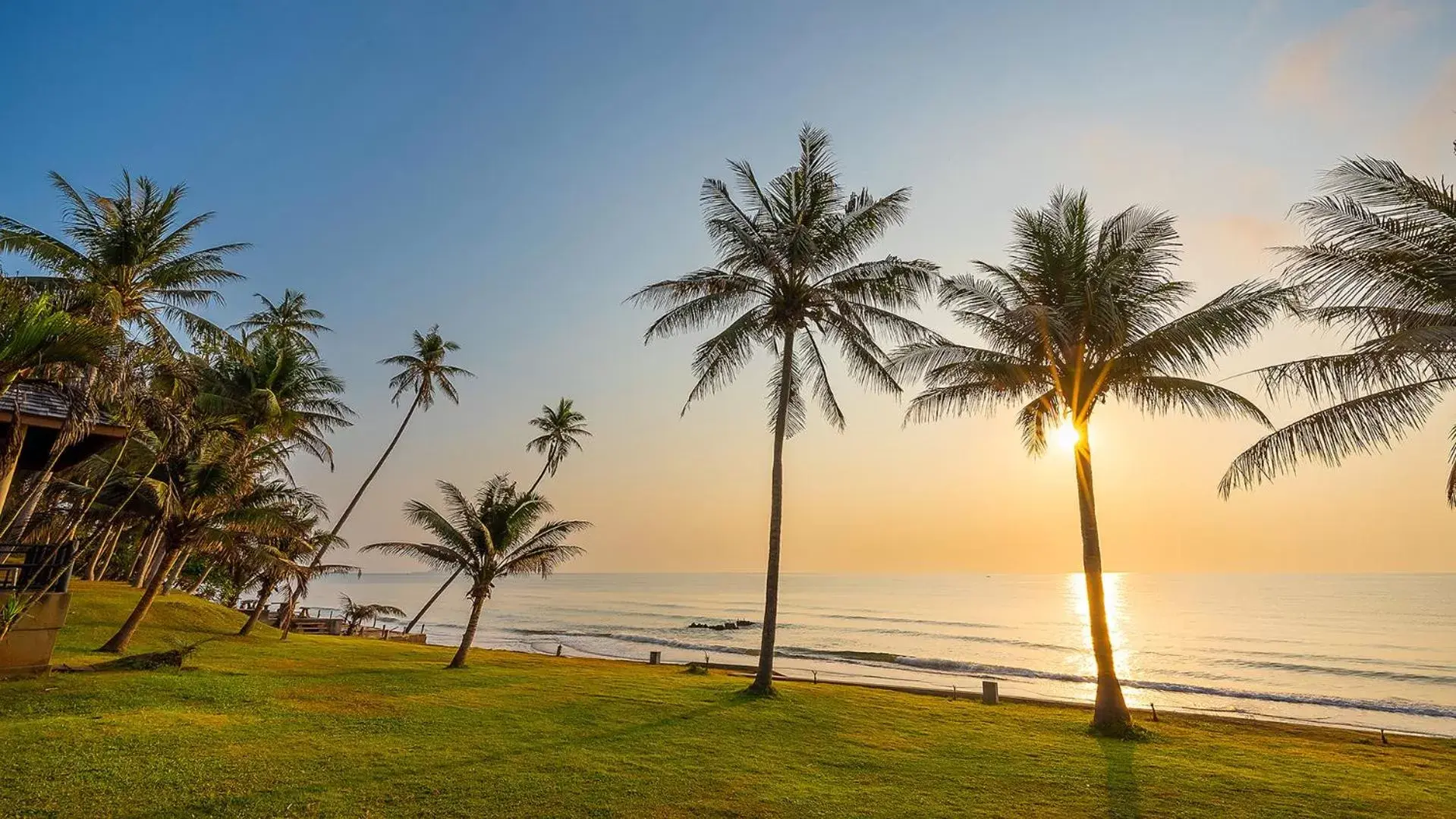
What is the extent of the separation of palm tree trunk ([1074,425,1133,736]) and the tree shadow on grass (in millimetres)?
443

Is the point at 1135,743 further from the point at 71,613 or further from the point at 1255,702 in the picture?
the point at 71,613

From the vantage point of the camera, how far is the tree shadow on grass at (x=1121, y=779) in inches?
298

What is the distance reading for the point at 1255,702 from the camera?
26.8 m

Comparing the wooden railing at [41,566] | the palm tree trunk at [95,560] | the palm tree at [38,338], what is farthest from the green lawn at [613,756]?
the palm tree trunk at [95,560]

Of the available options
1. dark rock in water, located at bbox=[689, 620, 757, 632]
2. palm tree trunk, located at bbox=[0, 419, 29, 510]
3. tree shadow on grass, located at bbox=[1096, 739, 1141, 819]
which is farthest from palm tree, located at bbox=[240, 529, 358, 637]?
dark rock in water, located at bbox=[689, 620, 757, 632]

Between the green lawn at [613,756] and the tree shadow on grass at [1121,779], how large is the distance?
2.1 inches

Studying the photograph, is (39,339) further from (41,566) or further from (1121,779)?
(1121,779)

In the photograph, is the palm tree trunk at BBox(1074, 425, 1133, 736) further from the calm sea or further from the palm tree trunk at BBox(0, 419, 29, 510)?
the palm tree trunk at BBox(0, 419, 29, 510)

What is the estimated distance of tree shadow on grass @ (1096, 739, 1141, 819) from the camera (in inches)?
298

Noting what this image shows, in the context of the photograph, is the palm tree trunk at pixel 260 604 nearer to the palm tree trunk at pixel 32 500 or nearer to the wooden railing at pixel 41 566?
the palm tree trunk at pixel 32 500

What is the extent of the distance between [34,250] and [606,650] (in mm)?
34344

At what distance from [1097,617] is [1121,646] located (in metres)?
44.5

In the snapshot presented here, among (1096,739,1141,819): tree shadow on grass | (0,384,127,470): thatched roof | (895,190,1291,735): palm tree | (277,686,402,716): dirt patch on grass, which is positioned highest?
(895,190,1291,735): palm tree

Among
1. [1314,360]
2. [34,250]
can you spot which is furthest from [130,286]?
[1314,360]
